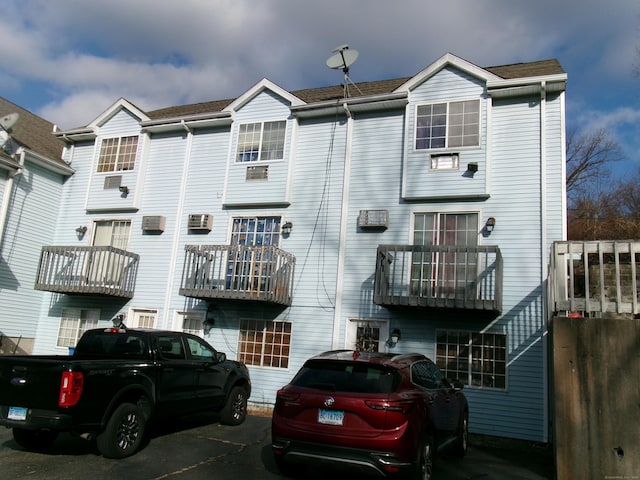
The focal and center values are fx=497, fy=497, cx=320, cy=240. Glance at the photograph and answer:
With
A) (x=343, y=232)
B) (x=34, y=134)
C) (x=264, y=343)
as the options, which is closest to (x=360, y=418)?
(x=343, y=232)

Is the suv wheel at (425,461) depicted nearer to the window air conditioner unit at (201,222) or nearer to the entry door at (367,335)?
the entry door at (367,335)

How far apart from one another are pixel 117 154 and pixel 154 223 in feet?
10.5

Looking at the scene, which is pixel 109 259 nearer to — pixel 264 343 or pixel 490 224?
pixel 264 343

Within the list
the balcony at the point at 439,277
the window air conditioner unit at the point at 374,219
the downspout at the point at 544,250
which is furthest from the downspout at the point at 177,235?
the downspout at the point at 544,250

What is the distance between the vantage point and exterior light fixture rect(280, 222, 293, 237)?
13.2 m

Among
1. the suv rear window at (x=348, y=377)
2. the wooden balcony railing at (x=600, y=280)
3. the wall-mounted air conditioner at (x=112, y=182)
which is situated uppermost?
the wall-mounted air conditioner at (x=112, y=182)

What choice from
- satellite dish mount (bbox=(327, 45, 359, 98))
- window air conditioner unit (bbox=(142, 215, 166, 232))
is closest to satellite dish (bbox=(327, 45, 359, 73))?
satellite dish mount (bbox=(327, 45, 359, 98))

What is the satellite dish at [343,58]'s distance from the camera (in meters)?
13.6

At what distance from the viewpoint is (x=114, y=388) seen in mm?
6602

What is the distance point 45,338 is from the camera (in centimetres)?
1516

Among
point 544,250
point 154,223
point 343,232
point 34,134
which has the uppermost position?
point 34,134

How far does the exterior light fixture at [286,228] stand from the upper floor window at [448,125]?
152 inches

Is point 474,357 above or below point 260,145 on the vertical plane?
below

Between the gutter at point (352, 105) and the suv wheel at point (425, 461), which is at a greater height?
the gutter at point (352, 105)
